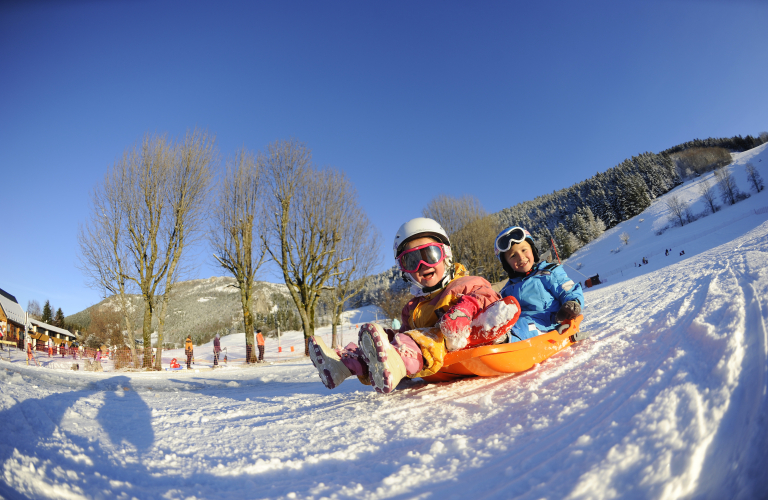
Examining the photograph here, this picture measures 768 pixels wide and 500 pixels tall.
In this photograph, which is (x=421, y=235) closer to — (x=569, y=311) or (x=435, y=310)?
(x=435, y=310)

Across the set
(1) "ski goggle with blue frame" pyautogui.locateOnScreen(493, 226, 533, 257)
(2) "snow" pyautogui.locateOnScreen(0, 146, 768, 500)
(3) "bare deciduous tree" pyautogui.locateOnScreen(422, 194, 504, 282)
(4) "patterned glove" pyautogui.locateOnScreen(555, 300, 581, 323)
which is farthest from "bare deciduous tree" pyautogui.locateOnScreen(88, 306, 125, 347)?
(4) "patterned glove" pyautogui.locateOnScreen(555, 300, 581, 323)

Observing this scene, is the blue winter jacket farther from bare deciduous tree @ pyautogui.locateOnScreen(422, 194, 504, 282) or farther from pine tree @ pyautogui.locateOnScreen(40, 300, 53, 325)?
pine tree @ pyautogui.locateOnScreen(40, 300, 53, 325)

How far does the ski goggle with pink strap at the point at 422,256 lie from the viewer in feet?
8.04

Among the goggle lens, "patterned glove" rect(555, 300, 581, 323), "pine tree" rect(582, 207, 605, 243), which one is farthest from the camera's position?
"pine tree" rect(582, 207, 605, 243)

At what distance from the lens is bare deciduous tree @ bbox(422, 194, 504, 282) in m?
20.2

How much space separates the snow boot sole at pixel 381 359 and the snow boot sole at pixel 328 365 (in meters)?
0.35

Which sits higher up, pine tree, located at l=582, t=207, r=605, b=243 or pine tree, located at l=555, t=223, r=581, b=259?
pine tree, located at l=582, t=207, r=605, b=243

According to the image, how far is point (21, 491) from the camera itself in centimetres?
91

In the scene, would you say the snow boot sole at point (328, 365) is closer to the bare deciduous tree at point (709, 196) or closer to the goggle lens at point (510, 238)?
the goggle lens at point (510, 238)

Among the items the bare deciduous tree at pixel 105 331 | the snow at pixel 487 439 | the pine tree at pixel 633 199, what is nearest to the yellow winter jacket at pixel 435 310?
the snow at pixel 487 439

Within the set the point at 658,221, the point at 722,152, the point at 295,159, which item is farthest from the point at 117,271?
the point at 722,152

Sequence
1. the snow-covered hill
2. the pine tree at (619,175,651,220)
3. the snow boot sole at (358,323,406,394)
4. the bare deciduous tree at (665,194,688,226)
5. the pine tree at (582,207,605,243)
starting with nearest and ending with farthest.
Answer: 1. the snow boot sole at (358,323,406,394)
2. the bare deciduous tree at (665,194,688,226)
3. the pine tree at (582,207,605,243)
4. the pine tree at (619,175,651,220)
5. the snow-covered hill

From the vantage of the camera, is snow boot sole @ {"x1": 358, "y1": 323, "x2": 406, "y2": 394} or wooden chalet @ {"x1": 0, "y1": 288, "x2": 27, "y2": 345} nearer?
snow boot sole @ {"x1": 358, "y1": 323, "x2": 406, "y2": 394}

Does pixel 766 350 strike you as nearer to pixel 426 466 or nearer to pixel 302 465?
pixel 426 466
